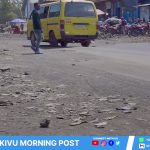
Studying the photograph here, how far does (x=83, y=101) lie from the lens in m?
8.95

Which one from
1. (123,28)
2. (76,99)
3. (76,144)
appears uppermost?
(76,144)

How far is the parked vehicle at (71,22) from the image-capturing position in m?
24.7

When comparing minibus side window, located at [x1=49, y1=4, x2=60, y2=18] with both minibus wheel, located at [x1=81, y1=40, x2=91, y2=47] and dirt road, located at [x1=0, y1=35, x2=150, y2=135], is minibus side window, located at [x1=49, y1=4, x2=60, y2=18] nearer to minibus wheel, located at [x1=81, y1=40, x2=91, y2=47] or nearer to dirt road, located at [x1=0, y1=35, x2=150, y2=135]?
minibus wheel, located at [x1=81, y1=40, x2=91, y2=47]

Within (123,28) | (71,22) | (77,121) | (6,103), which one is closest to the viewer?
(77,121)

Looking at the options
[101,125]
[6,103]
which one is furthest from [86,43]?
[101,125]

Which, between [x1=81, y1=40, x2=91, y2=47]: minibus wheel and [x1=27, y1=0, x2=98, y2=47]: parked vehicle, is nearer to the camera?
[x1=27, y1=0, x2=98, y2=47]: parked vehicle

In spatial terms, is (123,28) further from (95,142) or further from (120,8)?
(95,142)

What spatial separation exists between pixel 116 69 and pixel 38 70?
1.95 metres

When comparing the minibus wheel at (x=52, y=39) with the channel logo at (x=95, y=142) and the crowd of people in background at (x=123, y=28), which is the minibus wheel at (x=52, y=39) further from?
the channel logo at (x=95, y=142)

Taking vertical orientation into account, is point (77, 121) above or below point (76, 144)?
below

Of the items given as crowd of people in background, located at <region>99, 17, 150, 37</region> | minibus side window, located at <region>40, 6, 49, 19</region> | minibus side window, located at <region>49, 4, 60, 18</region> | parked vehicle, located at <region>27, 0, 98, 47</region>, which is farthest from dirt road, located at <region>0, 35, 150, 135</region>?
crowd of people in background, located at <region>99, 17, 150, 37</region>

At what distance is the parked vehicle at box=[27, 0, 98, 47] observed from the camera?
24734 millimetres

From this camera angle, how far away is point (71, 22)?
24.8m

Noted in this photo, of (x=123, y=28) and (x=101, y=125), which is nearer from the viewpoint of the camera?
(x=101, y=125)
